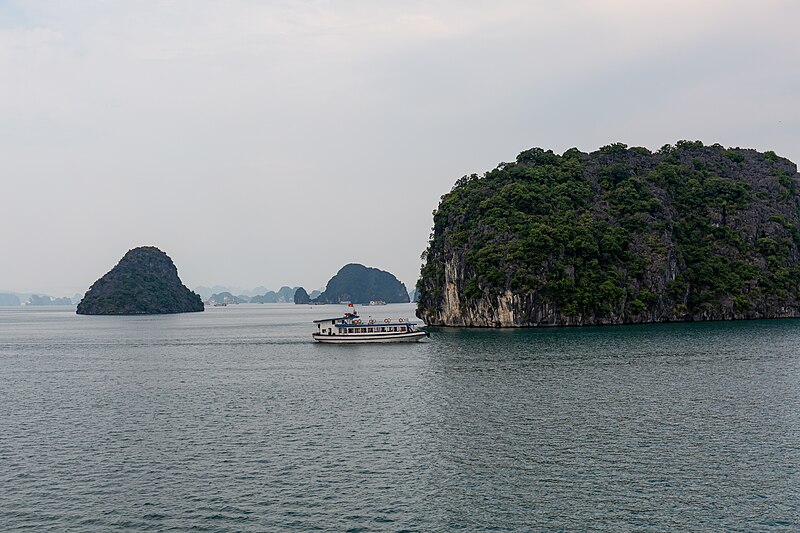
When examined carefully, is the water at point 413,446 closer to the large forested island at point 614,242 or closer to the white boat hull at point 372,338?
the white boat hull at point 372,338

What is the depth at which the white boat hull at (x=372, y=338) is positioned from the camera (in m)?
116

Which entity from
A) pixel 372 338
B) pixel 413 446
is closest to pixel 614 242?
pixel 372 338

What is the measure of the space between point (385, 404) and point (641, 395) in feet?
72.3

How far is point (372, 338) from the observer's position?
11781 centimetres

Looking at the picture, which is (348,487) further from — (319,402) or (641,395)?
(641,395)

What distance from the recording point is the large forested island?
456ft

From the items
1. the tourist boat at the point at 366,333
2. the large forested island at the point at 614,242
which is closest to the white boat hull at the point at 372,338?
the tourist boat at the point at 366,333

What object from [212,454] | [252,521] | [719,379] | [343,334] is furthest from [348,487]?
[343,334]

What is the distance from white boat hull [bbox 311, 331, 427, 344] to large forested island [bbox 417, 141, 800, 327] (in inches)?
1088

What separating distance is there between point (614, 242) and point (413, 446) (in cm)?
11562

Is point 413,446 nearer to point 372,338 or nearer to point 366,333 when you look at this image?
point 372,338

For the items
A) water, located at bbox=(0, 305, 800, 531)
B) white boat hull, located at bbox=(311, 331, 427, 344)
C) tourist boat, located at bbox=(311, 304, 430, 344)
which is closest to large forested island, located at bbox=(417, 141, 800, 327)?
tourist boat, located at bbox=(311, 304, 430, 344)

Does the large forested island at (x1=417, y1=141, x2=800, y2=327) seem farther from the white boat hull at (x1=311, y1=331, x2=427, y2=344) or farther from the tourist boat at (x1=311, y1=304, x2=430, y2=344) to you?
the white boat hull at (x1=311, y1=331, x2=427, y2=344)

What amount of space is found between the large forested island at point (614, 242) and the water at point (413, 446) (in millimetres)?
56070
